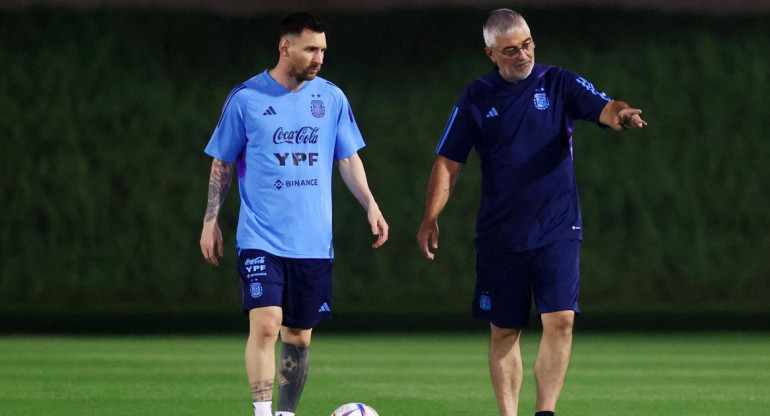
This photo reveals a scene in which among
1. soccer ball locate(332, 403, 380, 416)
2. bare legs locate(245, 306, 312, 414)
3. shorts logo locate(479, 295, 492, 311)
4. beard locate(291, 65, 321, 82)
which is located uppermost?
beard locate(291, 65, 321, 82)

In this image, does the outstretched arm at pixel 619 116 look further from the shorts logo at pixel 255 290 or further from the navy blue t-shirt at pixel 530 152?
the shorts logo at pixel 255 290

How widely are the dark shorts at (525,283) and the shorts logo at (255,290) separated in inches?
42.0

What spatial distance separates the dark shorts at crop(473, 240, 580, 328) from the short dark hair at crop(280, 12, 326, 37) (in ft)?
4.48

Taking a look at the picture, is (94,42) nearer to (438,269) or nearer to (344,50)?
(344,50)

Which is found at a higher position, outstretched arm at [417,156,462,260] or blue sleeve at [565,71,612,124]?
blue sleeve at [565,71,612,124]

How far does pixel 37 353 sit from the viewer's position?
39.9 feet

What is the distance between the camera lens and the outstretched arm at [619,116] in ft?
21.7

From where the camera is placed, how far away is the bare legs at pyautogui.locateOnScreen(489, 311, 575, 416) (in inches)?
275

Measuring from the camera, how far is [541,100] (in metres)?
7.01

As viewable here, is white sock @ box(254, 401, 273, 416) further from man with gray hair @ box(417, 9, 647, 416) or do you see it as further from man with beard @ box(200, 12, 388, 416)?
man with gray hair @ box(417, 9, 647, 416)

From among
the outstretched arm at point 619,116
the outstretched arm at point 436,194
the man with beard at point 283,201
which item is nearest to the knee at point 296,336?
the man with beard at point 283,201

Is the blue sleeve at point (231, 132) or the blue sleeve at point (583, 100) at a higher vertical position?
the blue sleeve at point (583, 100)

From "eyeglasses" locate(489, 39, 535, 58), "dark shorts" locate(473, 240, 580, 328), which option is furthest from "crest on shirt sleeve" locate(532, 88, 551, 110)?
"dark shorts" locate(473, 240, 580, 328)

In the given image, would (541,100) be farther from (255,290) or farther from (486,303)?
(255,290)
